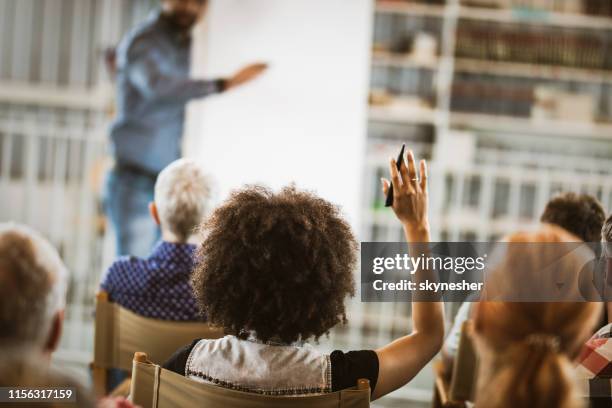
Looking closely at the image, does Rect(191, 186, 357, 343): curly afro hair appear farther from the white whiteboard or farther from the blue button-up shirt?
the white whiteboard

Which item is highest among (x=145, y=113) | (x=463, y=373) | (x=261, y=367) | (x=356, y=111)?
(x=356, y=111)

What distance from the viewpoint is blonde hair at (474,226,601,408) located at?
0.83 metres

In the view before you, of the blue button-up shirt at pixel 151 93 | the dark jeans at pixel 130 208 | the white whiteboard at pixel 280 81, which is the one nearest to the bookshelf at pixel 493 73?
the white whiteboard at pixel 280 81

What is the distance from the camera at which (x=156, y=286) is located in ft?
5.83

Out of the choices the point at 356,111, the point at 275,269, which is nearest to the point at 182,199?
the point at 275,269

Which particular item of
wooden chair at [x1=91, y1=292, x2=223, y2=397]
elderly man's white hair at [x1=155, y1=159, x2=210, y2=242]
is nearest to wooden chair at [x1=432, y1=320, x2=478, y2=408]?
wooden chair at [x1=91, y1=292, x2=223, y2=397]

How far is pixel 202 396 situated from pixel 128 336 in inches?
25.1

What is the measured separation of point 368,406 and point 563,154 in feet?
13.6

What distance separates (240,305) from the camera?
1.21 m

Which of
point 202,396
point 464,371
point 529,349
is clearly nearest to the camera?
point 529,349

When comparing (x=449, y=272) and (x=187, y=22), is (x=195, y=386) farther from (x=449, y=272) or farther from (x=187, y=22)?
(x=187, y=22)

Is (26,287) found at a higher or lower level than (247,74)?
lower

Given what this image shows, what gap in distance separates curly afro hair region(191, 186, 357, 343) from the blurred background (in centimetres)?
217

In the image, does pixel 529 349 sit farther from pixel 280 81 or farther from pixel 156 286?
pixel 280 81
